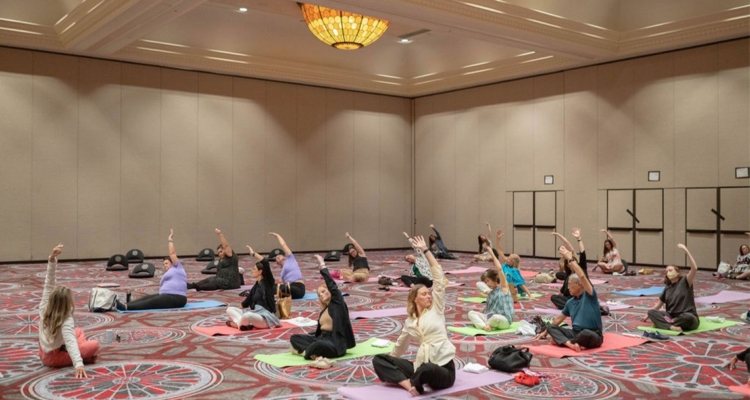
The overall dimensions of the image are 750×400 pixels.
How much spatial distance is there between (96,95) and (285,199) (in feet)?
22.4

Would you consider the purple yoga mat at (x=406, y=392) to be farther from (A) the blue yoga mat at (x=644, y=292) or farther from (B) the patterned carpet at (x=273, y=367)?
(A) the blue yoga mat at (x=644, y=292)

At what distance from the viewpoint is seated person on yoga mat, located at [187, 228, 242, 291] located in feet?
43.8

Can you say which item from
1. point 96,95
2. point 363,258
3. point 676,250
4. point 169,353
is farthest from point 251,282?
point 676,250

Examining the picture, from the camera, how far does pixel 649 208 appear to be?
61.3 ft

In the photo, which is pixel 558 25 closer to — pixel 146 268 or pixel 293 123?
pixel 293 123

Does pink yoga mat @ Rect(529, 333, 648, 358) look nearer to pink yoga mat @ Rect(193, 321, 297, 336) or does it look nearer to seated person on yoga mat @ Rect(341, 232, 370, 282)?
pink yoga mat @ Rect(193, 321, 297, 336)

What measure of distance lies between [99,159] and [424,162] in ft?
38.3

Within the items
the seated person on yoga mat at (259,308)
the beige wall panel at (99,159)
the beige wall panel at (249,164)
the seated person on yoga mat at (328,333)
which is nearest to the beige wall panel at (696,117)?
the seated person on yoga mat at (259,308)

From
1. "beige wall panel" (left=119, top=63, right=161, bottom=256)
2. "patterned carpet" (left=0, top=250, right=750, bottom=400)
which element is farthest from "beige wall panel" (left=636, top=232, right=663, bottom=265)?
"beige wall panel" (left=119, top=63, right=161, bottom=256)

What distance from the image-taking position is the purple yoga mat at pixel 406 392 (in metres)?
5.89

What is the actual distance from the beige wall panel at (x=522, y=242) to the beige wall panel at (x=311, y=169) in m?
6.55

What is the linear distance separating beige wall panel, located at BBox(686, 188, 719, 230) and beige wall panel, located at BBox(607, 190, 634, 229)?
1651 mm

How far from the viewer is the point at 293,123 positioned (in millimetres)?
23297

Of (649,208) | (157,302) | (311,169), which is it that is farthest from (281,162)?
(157,302)
